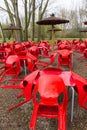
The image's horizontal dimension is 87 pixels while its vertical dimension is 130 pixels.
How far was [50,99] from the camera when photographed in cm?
234

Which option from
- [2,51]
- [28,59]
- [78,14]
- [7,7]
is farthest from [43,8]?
[78,14]

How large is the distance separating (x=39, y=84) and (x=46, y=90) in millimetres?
153

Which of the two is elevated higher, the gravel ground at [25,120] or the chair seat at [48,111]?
the chair seat at [48,111]

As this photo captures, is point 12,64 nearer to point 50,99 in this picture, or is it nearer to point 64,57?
point 64,57

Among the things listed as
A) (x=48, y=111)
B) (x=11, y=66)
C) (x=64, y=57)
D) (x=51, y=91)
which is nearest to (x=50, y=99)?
(x=51, y=91)

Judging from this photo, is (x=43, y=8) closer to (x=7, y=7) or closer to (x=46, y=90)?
(x=7, y=7)

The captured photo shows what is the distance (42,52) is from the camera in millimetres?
10422

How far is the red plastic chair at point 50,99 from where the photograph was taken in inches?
92.3

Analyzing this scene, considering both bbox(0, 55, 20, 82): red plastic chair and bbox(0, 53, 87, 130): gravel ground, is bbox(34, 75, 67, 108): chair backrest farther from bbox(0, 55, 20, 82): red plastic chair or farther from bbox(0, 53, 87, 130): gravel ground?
bbox(0, 55, 20, 82): red plastic chair

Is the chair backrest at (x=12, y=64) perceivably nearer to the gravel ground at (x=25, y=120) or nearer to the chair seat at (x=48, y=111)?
the gravel ground at (x=25, y=120)

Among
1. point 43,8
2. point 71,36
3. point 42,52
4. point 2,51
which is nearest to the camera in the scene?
point 2,51

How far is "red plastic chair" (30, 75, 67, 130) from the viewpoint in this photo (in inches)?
92.3

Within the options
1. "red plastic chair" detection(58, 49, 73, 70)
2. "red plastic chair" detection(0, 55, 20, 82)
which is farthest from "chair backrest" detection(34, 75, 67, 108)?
"red plastic chair" detection(58, 49, 73, 70)

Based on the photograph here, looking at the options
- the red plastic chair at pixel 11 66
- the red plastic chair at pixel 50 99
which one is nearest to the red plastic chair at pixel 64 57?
the red plastic chair at pixel 11 66
